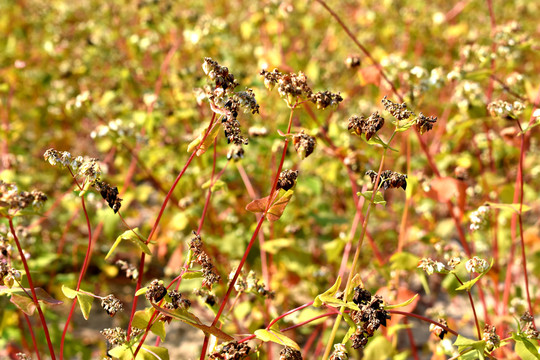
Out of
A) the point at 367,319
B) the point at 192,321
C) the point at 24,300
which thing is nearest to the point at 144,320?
the point at 192,321

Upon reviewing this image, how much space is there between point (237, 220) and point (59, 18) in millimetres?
2537

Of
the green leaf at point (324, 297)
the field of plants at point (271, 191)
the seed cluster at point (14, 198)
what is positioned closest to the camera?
the seed cluster at point (14, 198)

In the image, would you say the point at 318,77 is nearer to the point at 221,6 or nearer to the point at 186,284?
the point at 186,284

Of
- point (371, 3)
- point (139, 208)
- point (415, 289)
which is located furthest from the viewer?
point (371, 3)

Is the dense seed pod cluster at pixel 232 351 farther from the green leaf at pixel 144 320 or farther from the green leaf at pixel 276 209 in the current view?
the green leaf at pixel 276 209

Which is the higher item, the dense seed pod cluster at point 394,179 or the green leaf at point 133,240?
the dense seed pod cluster at point 394,179

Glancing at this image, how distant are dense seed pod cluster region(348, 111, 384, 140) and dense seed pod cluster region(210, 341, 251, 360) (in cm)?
58

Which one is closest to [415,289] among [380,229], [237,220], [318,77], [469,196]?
[380,229]

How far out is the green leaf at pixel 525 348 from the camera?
54.1 inches

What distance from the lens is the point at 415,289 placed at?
3260 millimetres

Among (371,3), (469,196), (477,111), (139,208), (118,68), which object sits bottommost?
(469,196)

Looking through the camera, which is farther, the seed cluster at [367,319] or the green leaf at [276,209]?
the green leaf at [276,209]

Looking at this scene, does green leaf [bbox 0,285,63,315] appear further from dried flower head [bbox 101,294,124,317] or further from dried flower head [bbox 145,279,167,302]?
dried flower head [bbox 145,279,167,302]

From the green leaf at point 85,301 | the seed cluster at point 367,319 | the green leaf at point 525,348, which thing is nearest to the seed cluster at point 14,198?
the green leaf at point 85,301
